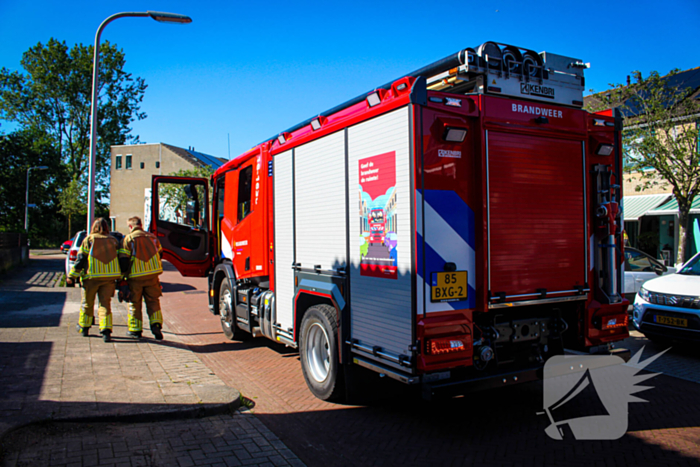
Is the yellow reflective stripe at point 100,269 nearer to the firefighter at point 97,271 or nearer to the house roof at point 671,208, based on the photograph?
the firefighter at point 97,271

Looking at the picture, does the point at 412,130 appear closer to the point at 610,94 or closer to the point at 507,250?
the point at 507,250

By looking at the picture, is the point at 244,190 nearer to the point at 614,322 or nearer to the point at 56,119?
the point at 614,322

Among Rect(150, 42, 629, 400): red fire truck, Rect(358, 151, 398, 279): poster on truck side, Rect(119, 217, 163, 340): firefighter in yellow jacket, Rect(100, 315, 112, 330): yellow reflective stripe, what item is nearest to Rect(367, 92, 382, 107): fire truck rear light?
Rect(150, 42, 629, 400): red fire truck

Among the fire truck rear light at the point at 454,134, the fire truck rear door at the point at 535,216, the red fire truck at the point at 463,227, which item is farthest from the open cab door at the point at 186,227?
the fire truck rear door at the point at 535,216

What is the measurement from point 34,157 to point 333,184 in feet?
160

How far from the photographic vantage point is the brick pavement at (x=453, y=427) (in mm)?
3840

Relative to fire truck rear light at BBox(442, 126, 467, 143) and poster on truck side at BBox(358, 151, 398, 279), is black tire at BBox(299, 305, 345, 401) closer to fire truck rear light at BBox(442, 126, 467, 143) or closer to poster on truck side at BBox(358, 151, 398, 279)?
poster on truck side at BBox(358, 151, 398, 279)

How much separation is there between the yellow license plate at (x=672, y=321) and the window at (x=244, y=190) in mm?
6270

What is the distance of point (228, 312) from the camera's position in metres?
8.09

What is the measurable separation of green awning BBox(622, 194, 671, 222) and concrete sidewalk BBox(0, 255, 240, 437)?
17533mm

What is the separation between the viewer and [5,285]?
48.9 feet

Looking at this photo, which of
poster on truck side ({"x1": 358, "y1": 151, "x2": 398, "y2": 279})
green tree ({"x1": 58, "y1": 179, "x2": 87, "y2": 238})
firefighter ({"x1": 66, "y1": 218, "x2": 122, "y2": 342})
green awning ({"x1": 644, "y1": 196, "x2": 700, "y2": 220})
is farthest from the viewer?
green tree ({"x1": 58, "y1": 179, "x2": 87, "y2": 238})

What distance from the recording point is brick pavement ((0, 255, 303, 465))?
3701 millimetres

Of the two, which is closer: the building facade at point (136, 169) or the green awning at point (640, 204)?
the green awning at point (640, 204)
